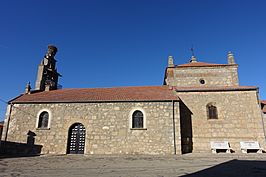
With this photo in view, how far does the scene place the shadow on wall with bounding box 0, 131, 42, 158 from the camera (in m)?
15.1

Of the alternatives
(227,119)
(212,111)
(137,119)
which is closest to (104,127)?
(137,119)

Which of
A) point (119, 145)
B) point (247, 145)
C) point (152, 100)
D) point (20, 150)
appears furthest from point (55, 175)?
point (247, 145)

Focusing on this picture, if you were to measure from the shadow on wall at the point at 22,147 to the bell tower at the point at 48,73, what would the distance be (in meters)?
6.39

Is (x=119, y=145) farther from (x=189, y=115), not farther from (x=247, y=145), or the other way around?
(x=247, y=145)

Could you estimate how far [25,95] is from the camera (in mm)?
18438

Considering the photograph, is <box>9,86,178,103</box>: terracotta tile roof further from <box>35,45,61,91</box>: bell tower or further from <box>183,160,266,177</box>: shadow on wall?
<box>183,160,266,177</box>: shadow on wall

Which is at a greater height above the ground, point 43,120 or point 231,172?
point 43,120

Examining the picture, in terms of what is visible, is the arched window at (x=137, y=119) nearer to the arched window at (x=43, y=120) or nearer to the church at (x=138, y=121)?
the church at (x=138, y=121)

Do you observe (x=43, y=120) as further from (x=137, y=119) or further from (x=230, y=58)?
(x=230, y=58)

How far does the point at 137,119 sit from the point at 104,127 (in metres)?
2.66

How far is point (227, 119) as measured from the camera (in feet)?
51.5

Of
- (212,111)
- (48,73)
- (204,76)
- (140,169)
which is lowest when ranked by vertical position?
(140,169)

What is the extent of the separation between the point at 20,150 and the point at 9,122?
2704 millimetres

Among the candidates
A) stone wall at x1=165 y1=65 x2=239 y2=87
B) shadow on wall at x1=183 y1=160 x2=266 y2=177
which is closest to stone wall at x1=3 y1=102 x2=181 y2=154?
stone wall at x1=165 y1=65 x2=239 y2=87
